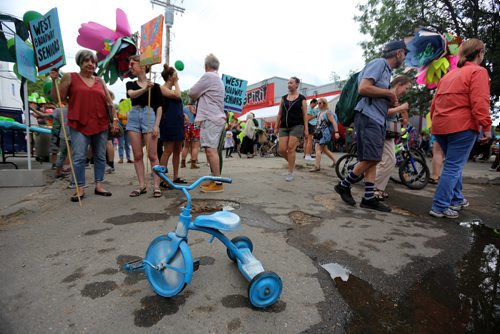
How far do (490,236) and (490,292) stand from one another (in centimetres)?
129

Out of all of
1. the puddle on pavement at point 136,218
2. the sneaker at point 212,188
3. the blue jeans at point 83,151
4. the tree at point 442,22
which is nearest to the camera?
the puddle on pavement at point 136,218

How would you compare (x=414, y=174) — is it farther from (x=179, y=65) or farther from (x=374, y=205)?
(x=179, y=65)

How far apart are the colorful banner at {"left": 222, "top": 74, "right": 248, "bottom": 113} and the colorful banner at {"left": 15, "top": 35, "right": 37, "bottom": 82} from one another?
3.34 metres

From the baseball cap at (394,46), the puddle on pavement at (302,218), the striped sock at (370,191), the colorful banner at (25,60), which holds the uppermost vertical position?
the baseball cap at (394,46)

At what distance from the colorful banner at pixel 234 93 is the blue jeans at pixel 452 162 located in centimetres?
397

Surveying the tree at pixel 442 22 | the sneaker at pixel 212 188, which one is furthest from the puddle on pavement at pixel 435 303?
the tree at pixel 442 22

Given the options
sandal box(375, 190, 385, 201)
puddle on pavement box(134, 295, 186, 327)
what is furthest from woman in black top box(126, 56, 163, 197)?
sandal box(375, 190, 385, 201)

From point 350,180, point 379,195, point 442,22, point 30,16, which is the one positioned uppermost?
point 442,22

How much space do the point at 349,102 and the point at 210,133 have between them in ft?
6.40

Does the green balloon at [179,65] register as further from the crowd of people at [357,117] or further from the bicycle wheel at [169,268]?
the bicycle wheel at [169,268]

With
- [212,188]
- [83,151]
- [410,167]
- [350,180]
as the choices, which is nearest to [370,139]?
[350,180]

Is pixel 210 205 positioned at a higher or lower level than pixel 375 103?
lower

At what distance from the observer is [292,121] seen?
482cm

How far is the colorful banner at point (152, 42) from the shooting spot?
3320 millimetres
